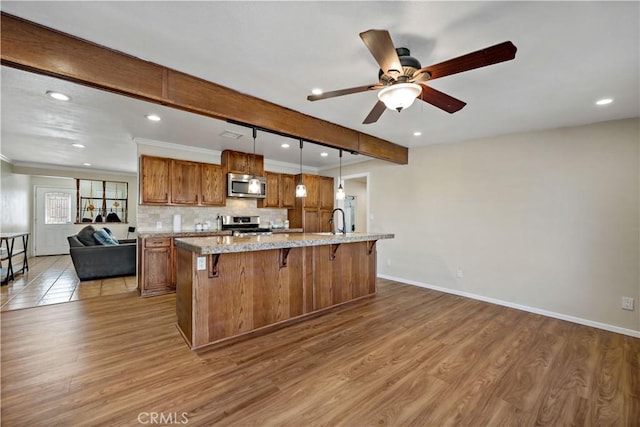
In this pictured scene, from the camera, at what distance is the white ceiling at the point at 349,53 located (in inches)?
64.2

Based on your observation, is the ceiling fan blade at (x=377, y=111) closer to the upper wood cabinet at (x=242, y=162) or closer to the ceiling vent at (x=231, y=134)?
the ceiling vent at (x=231, y=134)

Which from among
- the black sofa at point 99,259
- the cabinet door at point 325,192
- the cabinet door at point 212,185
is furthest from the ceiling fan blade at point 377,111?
the black sofa at point 99,259

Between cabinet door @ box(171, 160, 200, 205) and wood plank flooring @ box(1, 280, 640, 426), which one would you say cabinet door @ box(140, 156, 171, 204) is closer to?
cabinet door @ box(171, 160, 200, 205)

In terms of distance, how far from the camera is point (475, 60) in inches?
63.3

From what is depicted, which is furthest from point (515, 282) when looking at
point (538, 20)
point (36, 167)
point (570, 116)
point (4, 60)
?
point (36, 167)

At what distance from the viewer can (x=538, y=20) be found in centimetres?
169

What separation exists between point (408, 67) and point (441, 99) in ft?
1.61

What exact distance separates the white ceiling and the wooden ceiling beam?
85 millimetres

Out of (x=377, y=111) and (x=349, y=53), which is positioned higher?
(x=349, y=53)

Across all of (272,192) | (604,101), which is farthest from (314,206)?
(604,101)

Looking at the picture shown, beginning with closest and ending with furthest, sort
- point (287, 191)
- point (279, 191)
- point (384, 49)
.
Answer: point (384, 49) → point (279, 191) → point (287, 191)

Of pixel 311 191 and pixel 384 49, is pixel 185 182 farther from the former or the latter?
pixel 384 49

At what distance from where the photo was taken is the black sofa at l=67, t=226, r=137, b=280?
16.4 feet

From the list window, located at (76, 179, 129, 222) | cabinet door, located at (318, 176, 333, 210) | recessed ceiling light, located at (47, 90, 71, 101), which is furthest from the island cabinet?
window, located at (76, 179, 129, 222)
